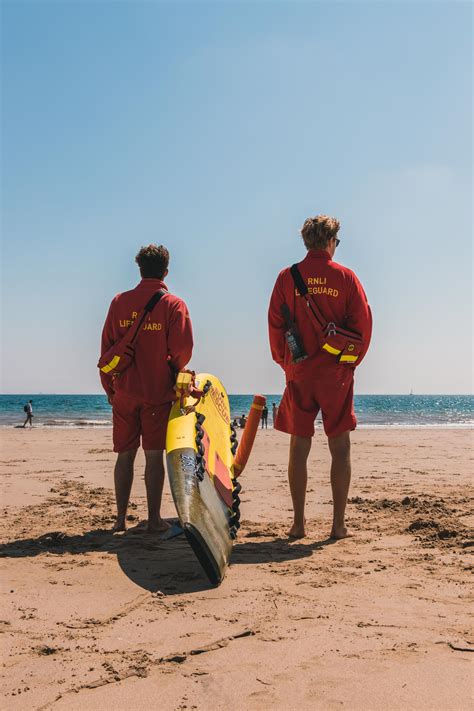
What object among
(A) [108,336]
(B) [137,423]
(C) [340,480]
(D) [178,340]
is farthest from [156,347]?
(C) [340,480]

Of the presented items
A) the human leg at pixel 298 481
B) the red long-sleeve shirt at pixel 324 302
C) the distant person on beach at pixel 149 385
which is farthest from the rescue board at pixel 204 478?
the red long-sleeve shirt at pixel 324 302

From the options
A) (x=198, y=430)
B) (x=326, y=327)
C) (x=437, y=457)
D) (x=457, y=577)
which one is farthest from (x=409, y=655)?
(x=437, y=457)

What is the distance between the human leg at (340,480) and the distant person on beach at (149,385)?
3.85 ft

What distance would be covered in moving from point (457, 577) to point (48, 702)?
2088 millimetres

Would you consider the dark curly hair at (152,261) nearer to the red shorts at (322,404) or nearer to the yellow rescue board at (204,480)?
the yellow rescue board at (204,480)

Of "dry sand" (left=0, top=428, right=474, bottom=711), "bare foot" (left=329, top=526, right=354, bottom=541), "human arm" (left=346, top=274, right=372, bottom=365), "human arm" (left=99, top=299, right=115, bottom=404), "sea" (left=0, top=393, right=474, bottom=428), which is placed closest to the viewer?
"dry sand" (left=0, top=428, right=474, bottom=711)

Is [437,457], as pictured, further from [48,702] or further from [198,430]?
[48,702]

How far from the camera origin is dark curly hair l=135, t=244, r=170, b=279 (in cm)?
444

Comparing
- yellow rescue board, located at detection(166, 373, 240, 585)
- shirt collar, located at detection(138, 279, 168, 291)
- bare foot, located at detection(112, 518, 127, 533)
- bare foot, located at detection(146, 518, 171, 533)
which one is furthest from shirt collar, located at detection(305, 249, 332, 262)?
bare foot, located at detection(112, 518, 127, 533)

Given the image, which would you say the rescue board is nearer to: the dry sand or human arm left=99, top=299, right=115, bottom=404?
the dry sand

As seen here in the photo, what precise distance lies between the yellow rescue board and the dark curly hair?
2.76ft

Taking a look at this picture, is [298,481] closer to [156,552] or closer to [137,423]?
[156,552]

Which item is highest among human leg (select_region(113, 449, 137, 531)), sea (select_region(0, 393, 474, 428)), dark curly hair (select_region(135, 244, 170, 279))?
dark curly hair (select_region(135, 244, 170, 279))

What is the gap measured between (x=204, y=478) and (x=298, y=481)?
37.9 inches
